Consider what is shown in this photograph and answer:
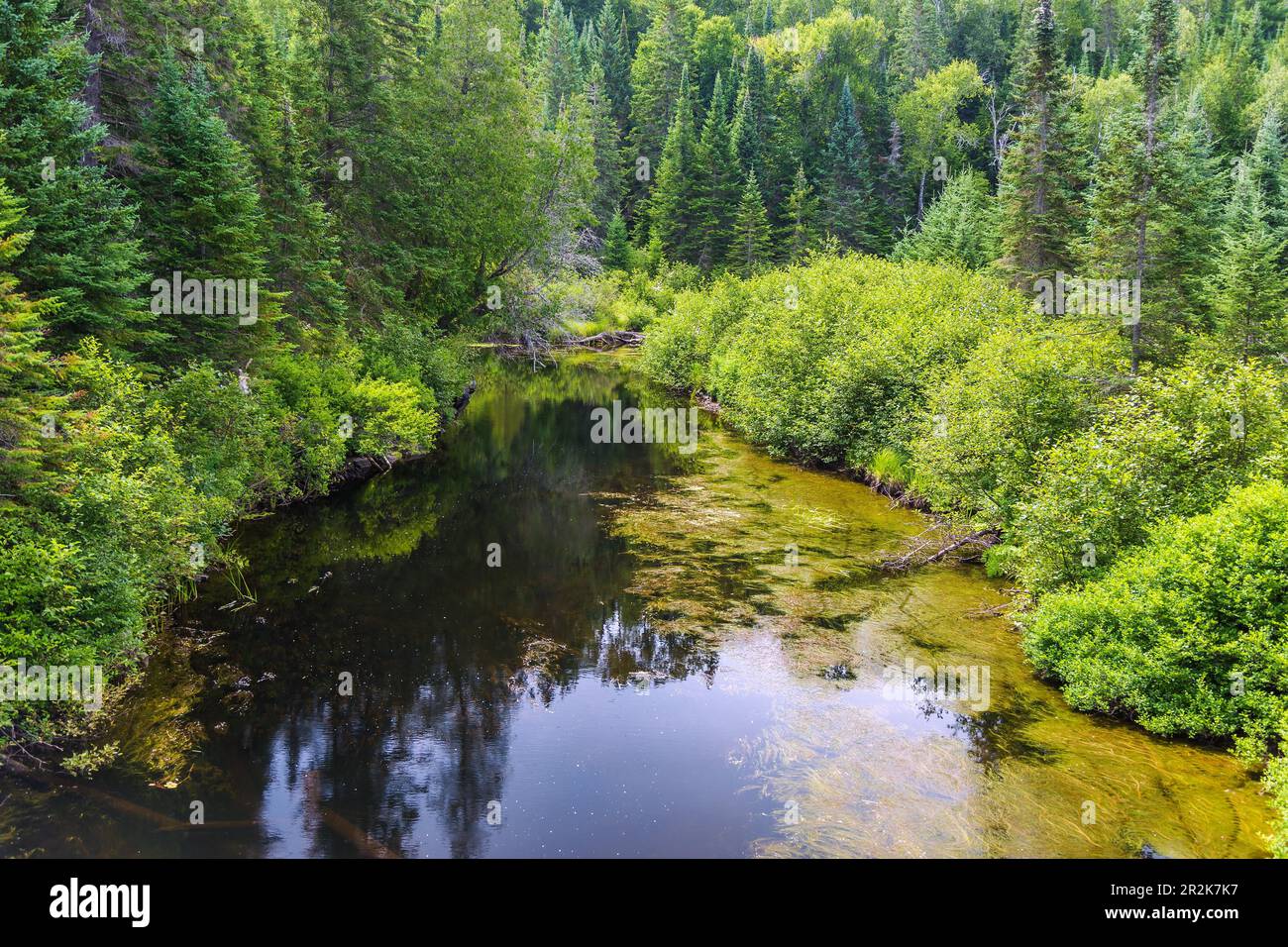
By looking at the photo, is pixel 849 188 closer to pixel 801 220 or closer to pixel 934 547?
pixel 801 220

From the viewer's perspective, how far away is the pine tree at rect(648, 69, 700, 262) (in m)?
A: 68.4

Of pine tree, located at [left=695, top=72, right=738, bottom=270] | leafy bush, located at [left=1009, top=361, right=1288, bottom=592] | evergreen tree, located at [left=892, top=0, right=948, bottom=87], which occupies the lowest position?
leafy bush, located at [left=1009, top=361, right=1288, bottom=592]

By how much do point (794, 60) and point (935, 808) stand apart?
101275mm

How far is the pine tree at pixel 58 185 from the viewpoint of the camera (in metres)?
13.2

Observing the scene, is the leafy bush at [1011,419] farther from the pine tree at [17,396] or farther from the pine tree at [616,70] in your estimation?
the pine tree at [616,70]

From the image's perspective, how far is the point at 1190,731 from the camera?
1052 cm

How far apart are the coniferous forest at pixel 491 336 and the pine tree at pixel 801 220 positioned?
1015 cm

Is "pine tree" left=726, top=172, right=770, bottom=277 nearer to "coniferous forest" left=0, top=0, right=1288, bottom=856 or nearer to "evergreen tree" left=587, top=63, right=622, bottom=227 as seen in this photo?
"coniferous forest" left=0, top=0, right=1288, bottom=856

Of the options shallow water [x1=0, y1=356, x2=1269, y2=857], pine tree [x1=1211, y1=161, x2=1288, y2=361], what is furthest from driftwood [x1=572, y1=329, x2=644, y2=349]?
shallow water [x1=0, y1=356, x2=1269, y2=857]

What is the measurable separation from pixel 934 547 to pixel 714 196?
54.7 metres

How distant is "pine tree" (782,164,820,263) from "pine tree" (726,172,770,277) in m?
2.04

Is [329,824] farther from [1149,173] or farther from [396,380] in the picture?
[1149,173]

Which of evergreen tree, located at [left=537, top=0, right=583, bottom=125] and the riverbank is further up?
evergreen tree, located at [left=537, top=0, right=583, bottom=125]

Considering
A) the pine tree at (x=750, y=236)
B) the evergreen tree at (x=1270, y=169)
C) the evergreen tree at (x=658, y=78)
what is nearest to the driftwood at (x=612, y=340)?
the pine tree at (x=750, y=236)
